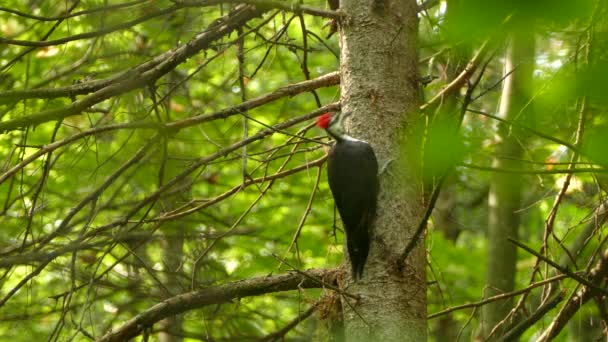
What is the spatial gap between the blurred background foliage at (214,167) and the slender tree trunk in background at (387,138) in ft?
0.78

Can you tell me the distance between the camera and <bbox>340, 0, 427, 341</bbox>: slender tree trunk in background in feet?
10.2

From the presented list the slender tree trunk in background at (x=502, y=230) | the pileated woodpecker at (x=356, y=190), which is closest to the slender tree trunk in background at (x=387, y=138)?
the pileated woodpecker at (x=356, y=190)

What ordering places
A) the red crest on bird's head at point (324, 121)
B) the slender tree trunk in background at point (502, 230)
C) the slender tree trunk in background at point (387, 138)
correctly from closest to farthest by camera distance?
the slender tree trunk in background at point (387, 138) < the red crest on bird's head at point (324, 121) < the slender tree trunk in background at point (502, 230)

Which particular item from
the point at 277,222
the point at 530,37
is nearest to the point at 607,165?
the point at 530,37

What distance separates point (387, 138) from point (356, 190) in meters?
0.27

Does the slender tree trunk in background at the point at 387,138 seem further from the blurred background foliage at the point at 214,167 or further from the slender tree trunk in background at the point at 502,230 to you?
the slender tree trunk in background at the point at 502,230

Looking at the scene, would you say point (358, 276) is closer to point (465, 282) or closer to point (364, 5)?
point (364, 5)

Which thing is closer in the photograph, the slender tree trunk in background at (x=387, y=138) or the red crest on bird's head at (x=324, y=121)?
the slender tree trunk in background at (x=387, y=138)

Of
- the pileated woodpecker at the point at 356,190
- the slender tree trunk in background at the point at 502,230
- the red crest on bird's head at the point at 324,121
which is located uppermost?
the red crest on bird's head at the point at 324,121

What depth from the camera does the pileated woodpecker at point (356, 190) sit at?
10.5ft

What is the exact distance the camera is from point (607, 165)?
4.33 feet

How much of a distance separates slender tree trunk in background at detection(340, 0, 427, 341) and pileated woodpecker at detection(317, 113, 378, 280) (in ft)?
0.13

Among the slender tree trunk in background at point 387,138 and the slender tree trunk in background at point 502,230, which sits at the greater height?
the slender tree trunk in background at point 387,138

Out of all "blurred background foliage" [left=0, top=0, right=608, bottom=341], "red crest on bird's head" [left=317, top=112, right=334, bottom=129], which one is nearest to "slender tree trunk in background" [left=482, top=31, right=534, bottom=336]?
"blurred background foliage" [left=0, top=0, right=608, bottom=341]
